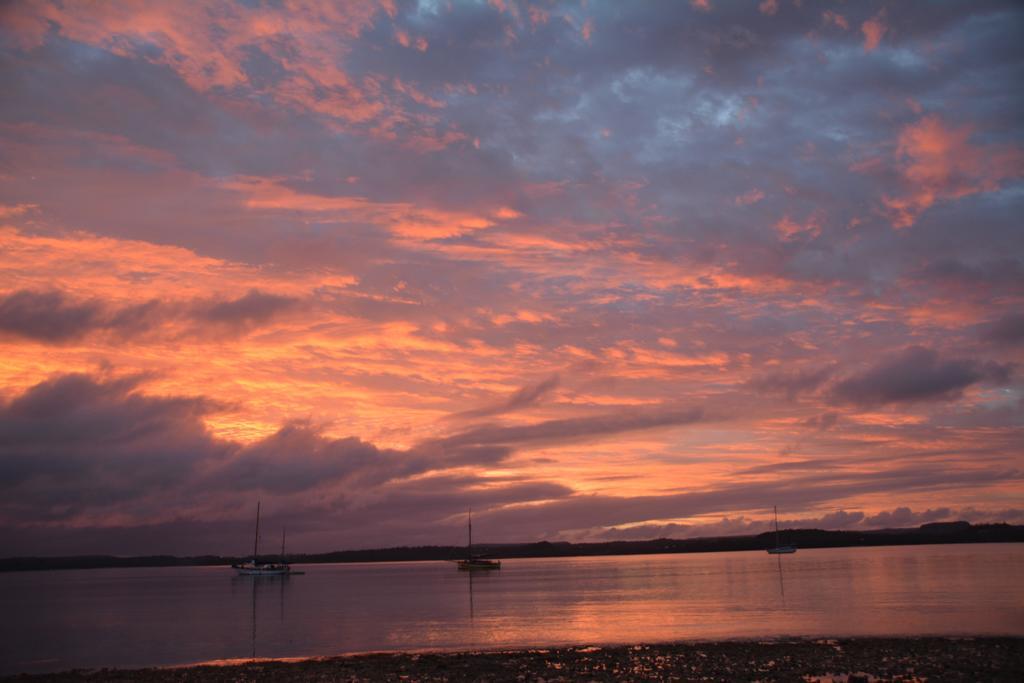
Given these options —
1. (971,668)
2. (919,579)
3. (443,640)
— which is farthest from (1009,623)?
(919,579)

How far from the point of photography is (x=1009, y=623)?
56406mm

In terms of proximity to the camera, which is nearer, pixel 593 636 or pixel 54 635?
pixel 593 636

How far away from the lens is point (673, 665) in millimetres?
41062

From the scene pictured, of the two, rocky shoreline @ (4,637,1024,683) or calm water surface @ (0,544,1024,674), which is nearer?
rocky shoreline @ (4,637,1024,683)

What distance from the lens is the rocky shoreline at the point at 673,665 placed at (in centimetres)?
3738

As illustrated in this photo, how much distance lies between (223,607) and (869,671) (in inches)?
3587

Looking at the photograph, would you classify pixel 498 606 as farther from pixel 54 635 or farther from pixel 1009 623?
pixel 1009 623

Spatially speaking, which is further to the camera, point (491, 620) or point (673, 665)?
point (491, 620)

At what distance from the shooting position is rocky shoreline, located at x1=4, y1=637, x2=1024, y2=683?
37.4 meters

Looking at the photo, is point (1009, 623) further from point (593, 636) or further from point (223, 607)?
point (223, 607)

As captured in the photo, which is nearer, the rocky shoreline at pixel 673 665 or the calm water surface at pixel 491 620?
the rocky shoreline at pixel 673 665

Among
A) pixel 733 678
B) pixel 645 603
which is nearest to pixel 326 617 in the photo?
pixel 645 603

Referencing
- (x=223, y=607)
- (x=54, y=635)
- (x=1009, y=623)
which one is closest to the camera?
(x=1009, y=623)

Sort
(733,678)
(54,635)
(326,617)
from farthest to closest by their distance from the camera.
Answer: (326,617) < (54,635) < (733,678)
